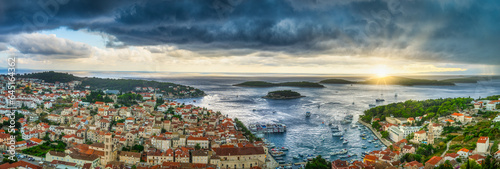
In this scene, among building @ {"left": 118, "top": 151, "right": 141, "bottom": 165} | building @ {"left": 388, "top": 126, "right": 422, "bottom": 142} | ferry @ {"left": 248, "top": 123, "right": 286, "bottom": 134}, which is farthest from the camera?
→ ferry @ {"left": 248, "top": 123, "right": 286, "bottom": 134}

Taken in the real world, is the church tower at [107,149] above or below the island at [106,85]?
below

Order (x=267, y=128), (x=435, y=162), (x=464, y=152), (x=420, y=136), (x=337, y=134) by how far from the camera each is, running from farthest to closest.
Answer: (x=267, y=128), (x=337, y=134), (x=420, y=136), (x=464, y=152), (x=435, y=162)

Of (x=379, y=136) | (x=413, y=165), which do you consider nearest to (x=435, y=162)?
(x=413, y=165)

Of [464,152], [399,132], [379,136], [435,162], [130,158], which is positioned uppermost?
[464,152]

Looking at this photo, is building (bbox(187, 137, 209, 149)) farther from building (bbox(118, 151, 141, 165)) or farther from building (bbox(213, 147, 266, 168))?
building (bbox(118, 151, 141, 165))

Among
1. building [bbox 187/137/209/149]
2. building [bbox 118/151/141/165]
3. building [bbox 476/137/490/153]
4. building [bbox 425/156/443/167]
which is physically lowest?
building [bbox 118/151/141/165]

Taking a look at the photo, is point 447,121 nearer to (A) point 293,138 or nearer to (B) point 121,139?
(A) point 293,138

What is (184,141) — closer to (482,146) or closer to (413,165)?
(413,165)

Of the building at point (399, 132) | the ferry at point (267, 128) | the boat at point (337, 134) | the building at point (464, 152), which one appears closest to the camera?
the building at point (464, 152)

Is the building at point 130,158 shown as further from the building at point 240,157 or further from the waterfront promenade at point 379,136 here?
the waterfront promenade at point 379,136

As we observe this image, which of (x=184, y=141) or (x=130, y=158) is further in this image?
(x=184, y=141)

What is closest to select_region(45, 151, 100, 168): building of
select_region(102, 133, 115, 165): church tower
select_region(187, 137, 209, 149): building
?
select_region(102, 133, 115, 165): church tower

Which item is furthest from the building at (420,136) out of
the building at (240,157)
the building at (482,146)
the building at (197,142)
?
the building at (197,142)
